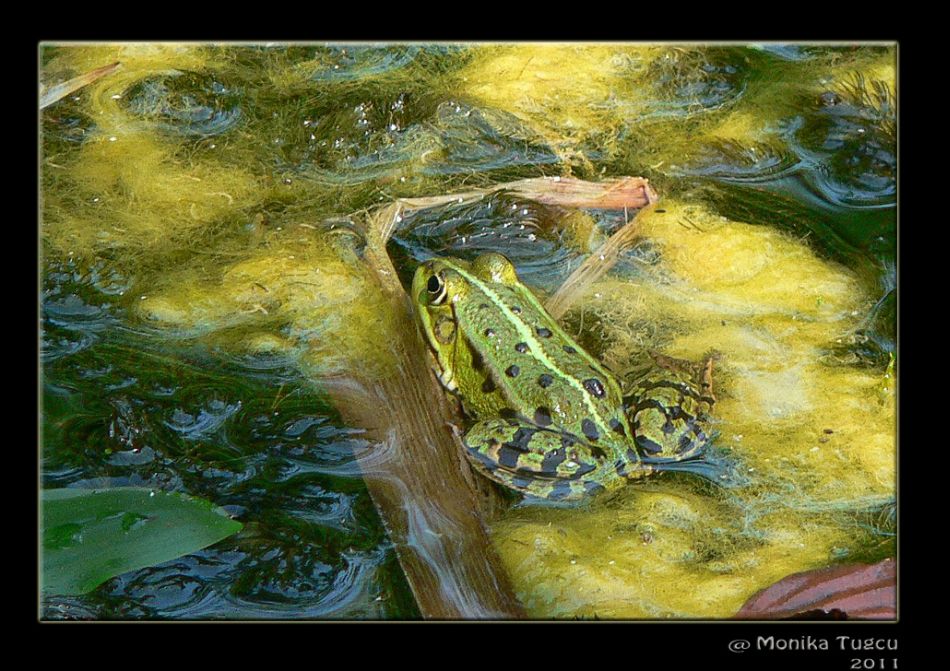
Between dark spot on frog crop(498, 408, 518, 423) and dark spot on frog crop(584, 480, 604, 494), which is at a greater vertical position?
dark spot on frog crop(498, 408, 518, 423)

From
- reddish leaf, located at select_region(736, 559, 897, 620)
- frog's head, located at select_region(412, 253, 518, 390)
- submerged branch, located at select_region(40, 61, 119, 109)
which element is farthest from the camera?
submerged branch, located at select_region(40, 61, 119, 109)

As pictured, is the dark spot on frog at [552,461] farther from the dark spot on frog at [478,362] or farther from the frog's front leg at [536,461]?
the dark spot on frog at [478,362]

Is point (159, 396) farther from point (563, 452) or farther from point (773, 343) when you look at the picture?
point (773, 343)

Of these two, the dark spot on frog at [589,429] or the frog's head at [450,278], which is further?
the frog's head at [450,278]

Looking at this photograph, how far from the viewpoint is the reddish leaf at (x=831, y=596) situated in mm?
2740

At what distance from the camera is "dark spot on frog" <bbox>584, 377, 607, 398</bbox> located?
120 inches

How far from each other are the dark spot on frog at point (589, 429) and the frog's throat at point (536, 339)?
0.05 feet

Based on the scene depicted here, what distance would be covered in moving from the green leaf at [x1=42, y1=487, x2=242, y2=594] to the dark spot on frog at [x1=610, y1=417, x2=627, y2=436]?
1.26 m

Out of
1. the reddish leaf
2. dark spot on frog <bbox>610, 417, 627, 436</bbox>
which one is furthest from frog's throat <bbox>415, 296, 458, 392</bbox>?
the reddish leaf

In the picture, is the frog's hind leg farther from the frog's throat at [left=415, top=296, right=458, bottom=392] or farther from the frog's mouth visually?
the frog's mouth

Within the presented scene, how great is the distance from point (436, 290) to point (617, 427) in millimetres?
819

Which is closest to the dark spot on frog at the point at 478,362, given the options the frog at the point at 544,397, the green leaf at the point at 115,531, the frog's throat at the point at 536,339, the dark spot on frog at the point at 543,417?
the frog at the point at 544,397

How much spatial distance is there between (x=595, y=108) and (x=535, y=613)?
7.16ft

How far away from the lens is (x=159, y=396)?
3141 millimetres
